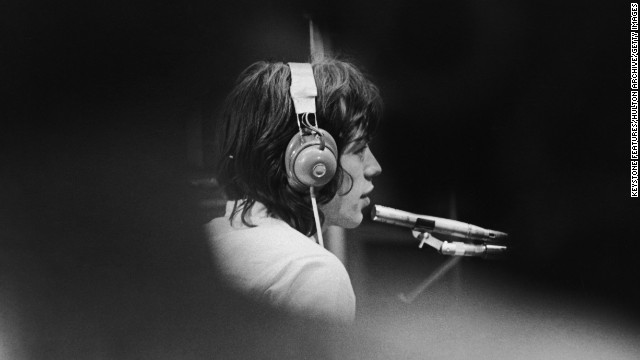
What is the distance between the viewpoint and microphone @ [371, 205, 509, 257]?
1.42 metres

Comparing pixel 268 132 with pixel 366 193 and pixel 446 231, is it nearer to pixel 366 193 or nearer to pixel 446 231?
pixel 366 193

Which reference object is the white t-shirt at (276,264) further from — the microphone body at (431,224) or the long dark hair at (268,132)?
the microphone body at (431,224)

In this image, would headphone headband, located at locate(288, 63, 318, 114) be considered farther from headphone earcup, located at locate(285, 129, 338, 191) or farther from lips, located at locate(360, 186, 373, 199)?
lips, located at locate(360, 186, 373, 199)

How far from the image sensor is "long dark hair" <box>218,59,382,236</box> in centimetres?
136

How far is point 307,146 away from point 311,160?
1.1 inches

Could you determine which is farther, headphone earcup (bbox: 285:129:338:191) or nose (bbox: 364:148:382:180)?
nose (bbox: 364:148:382:180)

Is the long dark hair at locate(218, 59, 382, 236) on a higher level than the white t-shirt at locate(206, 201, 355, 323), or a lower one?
higher

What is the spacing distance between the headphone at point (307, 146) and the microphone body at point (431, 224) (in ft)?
0.51

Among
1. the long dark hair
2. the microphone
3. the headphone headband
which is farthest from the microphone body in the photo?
the headphone headband

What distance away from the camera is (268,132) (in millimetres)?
1354

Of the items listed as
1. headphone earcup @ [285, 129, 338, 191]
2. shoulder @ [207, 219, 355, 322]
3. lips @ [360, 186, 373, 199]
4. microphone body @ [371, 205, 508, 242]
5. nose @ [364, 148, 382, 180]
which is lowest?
shoulder @ [207, 219, 355, 322]

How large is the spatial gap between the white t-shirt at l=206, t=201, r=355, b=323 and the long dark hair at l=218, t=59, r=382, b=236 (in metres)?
0.03

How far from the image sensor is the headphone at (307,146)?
1.30 m

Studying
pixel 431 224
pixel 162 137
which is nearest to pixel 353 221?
pixel 431 224
